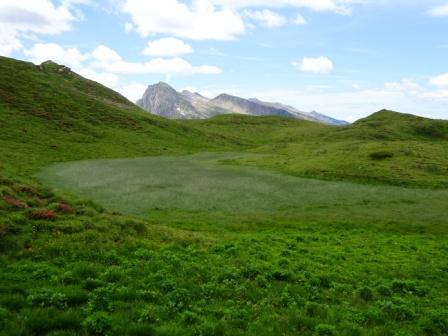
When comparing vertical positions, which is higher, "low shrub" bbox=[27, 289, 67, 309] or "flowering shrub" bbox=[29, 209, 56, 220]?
"flowering shrub" bbox=[29, 209, 56, 220]

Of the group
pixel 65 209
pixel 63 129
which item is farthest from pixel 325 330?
pixel 63 129

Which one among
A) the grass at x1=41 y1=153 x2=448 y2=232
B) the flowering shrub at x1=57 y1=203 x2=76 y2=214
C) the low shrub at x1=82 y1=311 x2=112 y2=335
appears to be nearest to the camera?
the low shrub at x1=82 y1=311 x2=112 y2=335

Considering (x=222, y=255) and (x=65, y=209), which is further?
(x=65, y=209)

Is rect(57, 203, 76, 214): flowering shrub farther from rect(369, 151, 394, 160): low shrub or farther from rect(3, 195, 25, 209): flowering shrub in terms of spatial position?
rect(369, 151, 394, 160): low shrub

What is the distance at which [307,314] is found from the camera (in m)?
17.2

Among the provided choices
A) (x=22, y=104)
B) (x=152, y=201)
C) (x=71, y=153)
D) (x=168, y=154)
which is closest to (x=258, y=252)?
(x=152, y=201)

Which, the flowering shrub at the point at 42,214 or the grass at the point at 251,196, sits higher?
the flowering shrub at the point at 42,214

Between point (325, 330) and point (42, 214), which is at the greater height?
point (42, 214)

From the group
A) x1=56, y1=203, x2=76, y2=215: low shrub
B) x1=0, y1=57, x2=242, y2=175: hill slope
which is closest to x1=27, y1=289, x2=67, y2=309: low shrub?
x1=56, y1=203, x2=76, y2=215: low shrub

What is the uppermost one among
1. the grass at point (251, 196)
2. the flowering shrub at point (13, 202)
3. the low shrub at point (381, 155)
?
the low shrub at point (381, 155)

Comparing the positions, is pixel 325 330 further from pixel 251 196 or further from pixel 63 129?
pixel 63 129

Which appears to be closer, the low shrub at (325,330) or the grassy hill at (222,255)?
the low shrub at (325,330)

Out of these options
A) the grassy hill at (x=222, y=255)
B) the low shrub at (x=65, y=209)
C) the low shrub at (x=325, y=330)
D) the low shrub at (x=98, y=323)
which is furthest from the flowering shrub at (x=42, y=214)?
the low shrub at (x=325, y=330)

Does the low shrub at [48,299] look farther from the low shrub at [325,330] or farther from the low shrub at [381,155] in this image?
the low shrub at [381,155]
